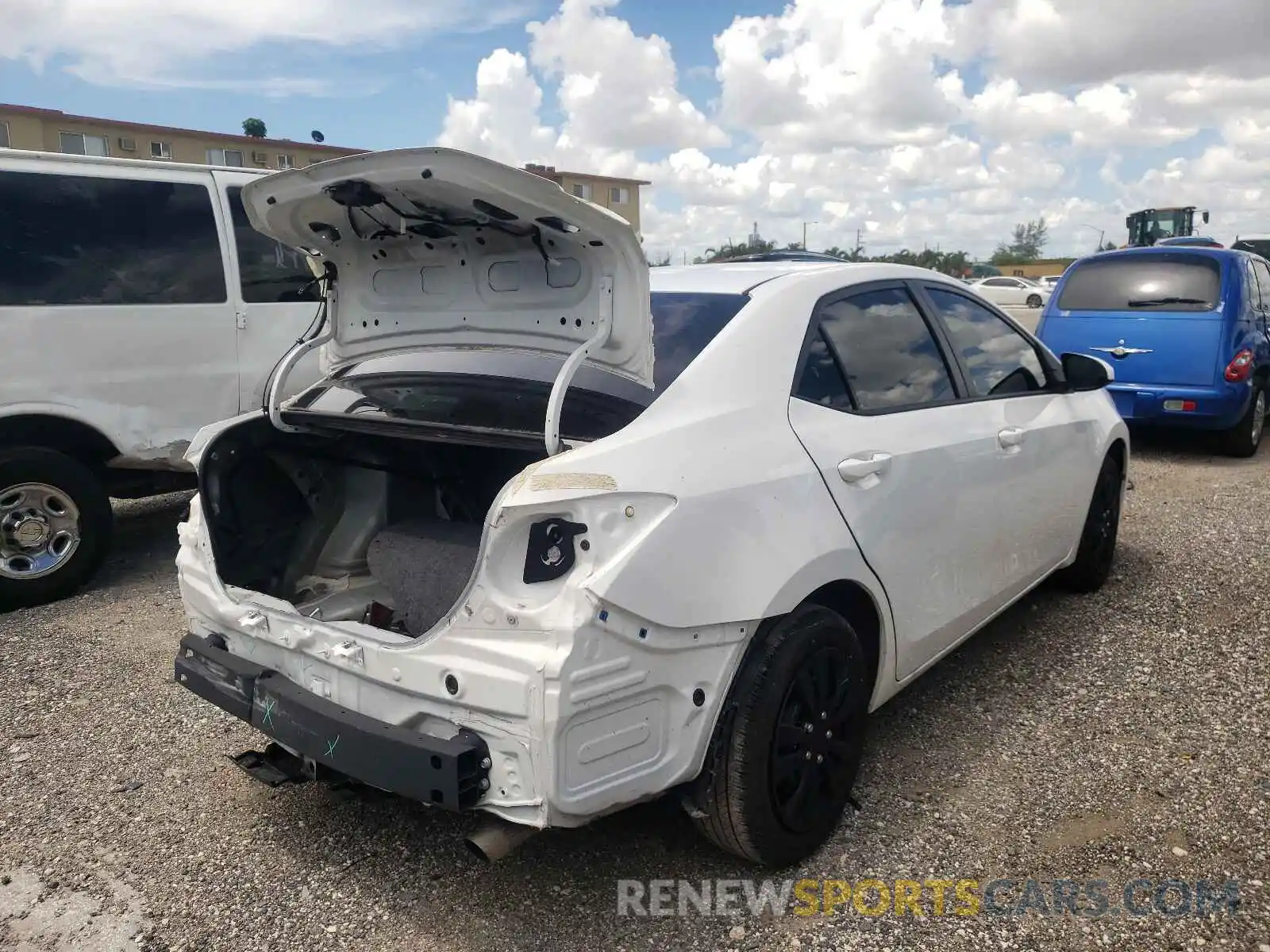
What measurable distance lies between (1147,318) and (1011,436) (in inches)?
211

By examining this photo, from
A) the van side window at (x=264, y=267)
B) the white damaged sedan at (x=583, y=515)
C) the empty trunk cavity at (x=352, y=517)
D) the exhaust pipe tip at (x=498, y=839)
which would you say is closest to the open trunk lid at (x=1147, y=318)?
the white damaged sedan at (x=583, y=515)

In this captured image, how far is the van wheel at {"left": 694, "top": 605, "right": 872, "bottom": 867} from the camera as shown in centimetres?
247

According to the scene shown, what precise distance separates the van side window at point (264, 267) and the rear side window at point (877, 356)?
3529 millimetres

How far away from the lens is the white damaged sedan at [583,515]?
2.21 m

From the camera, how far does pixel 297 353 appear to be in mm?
3232

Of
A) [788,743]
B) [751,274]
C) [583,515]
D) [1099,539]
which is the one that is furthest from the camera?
[1099,539]

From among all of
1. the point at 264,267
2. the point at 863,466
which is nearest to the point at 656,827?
the point at 863,466

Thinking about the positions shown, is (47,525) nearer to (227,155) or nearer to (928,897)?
(928,897)

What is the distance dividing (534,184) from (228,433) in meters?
1.47

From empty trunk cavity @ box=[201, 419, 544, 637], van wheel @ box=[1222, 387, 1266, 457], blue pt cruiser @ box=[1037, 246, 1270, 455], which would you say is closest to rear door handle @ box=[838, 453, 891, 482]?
empty trunk cavity @ box=[201, 419, 544, 637]

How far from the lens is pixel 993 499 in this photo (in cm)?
357

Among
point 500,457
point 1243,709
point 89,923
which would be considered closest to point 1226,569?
point 1243,709

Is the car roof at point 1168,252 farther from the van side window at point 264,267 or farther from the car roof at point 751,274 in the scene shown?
the van side window at point 264,267

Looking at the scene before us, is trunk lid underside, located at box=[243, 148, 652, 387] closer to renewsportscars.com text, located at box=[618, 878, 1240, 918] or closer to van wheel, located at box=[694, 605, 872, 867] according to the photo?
van wheel, located at box=[694, 605, 872, 867]
